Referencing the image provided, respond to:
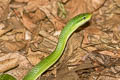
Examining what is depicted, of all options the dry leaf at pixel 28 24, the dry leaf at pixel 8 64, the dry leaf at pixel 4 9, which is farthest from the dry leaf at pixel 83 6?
the dry leaf at pixel 8 64

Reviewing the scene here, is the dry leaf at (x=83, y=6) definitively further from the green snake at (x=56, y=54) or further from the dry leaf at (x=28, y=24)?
the dry leaf at (x=28, y=24)

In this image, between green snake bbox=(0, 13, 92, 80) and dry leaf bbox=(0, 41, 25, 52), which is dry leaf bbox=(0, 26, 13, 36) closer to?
dry leaf bbox=(0, 41, 25, 52)


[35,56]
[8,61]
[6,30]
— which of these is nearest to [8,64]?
[8,61]

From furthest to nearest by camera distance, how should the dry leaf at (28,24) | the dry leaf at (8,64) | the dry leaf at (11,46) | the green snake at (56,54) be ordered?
the dry leaf at (28,24) < the dry leaf at (11,46) < the dry leaf at (8,64) < the green snake at (56,54)

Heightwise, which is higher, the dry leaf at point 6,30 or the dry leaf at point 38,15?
the dry leaf at point 38,15

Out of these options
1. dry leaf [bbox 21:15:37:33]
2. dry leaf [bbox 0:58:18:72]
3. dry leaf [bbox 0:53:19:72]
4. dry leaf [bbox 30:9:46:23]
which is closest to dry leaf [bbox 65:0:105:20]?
dry leaf [bbox 30:9:46:23]

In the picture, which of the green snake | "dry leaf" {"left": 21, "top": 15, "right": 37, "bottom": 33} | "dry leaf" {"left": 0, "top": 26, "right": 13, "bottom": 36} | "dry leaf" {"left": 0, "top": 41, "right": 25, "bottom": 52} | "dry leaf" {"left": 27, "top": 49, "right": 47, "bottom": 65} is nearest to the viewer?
the green snake

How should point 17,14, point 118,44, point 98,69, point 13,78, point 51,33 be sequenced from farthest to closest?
point 17,14, point 51,33, point 118,44, point 98,69, point 13,78

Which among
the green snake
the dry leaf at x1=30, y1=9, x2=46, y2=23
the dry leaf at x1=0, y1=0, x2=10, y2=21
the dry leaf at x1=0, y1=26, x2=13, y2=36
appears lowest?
the green snake

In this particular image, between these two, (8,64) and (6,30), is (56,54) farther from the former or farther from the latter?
(6,30)

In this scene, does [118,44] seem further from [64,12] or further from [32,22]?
[32,22]

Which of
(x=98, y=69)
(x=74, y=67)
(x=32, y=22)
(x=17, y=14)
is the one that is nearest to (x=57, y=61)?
(x=74, y=67)
